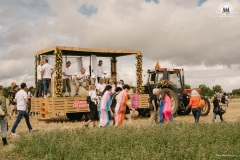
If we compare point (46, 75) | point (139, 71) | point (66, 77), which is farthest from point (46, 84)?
point (139, 71)

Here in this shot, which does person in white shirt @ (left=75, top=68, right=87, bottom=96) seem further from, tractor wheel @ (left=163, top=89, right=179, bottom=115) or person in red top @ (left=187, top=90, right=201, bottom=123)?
person in red top @ (left=187, top=90, right=201, bottom=123)

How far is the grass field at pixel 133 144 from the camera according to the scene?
280 inches

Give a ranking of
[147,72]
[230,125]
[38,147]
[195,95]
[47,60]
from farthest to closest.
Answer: [147,72] < [47,60] < [195,95] < [230,125] < [38,147]

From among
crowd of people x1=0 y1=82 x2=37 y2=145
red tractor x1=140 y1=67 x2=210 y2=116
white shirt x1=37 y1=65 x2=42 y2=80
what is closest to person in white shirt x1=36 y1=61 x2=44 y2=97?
white shirt x1=37 y1=65 x2=42 y2=80

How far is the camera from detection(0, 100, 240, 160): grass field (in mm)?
7105

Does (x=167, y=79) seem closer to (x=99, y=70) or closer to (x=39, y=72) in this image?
(x=99, y=70)

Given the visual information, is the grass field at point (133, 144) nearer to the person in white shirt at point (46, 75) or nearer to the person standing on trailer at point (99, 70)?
the person in white shirt at point (46, 75)

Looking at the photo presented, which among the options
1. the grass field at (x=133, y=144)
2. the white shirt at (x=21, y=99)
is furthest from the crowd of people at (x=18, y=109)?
the grass field at (x=133, y=144)

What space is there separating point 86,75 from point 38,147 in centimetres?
944

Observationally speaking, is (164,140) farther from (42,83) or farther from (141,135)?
(42,83)

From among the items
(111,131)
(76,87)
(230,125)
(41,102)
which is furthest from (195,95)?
(41,102)

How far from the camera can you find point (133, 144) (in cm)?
812

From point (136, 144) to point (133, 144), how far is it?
0.24 ft

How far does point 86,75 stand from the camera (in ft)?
57.5
